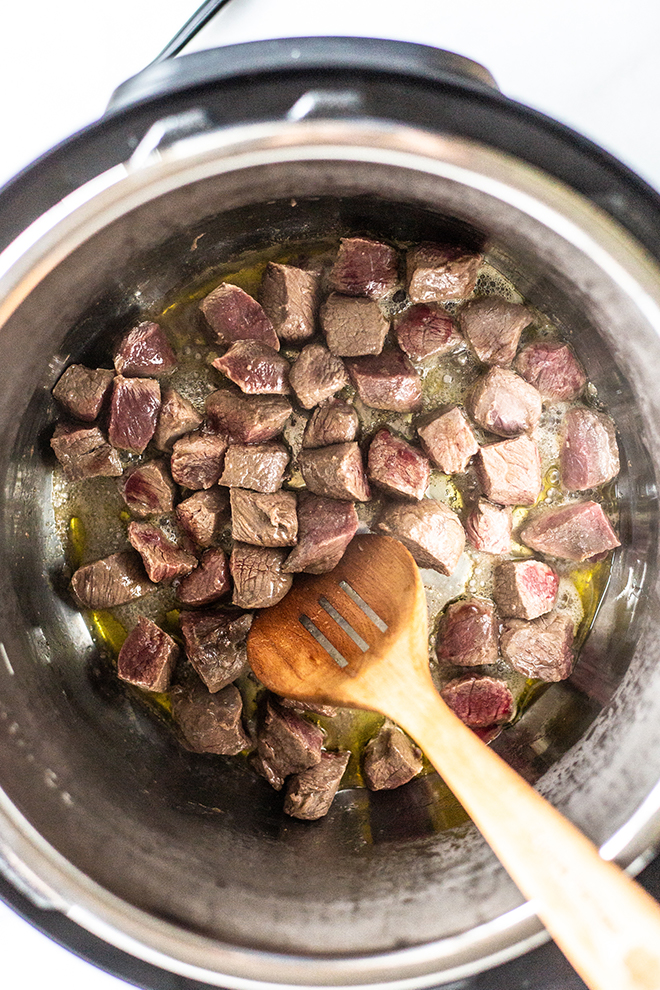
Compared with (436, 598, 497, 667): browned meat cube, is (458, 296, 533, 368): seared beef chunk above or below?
above

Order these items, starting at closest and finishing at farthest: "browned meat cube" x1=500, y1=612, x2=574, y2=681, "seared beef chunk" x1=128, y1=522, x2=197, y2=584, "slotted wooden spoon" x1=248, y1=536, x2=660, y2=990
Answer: "slotted wooden spoon" x1=248, y1=536, x2=660, y2=990 → "seared beef chunk" x1=128, y1=522, x2=197, y2=584 → "browned meat cube" x1=500, y1=612, x2=574, y2=681

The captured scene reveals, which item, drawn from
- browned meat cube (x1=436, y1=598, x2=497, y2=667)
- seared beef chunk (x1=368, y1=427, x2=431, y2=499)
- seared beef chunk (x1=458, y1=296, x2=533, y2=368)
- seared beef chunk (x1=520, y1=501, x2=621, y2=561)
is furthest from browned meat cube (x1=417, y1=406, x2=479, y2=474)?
browned meat cube (x1=436, y1=598, x2=497, y2=667)

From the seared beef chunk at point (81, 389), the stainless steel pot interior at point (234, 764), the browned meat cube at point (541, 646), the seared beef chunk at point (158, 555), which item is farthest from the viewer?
the browned meat cube at point (541, 646)

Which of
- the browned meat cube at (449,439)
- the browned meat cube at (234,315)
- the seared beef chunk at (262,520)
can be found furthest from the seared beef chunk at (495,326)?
the seared beef chunk at (262,520)

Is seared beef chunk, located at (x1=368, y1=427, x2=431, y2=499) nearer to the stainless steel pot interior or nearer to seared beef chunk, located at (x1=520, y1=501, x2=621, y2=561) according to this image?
seared beef chunk, located at (x1=520, y1=501, x2=621, y2=561)

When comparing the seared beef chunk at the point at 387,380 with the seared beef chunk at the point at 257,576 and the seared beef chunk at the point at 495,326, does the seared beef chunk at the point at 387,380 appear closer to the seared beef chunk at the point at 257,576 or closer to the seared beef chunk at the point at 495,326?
the seared beef chunk at the point at 495,326

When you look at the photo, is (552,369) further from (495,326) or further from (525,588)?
(525,588)
